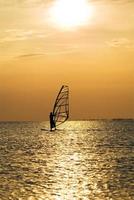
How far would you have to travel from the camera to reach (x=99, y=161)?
327 feet

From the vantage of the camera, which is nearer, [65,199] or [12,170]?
[65,199]

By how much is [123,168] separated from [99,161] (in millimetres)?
15831

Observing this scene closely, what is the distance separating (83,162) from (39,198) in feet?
144

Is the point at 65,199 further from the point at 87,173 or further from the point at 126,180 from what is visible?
the point at 87,173

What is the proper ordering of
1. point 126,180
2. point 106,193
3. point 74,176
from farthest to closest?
point 74,176
point 126,180
point 106,193

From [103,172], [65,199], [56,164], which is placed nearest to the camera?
[65,199]

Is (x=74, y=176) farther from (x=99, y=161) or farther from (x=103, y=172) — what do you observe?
(x=99, y=161)

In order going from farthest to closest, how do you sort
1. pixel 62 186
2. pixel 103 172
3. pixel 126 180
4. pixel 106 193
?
pixel 103 172 < pixel 126 180 < pixel 62 186 < pixel 106 193

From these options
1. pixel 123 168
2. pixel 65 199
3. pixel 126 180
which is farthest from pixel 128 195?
pixel 123 168

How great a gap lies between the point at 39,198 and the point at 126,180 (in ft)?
56.8

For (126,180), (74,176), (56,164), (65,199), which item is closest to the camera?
(65,199)

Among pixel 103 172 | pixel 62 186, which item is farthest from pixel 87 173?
pixel 62 186

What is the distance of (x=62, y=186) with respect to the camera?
62281mm

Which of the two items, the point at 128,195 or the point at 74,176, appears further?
the point at 74,176
